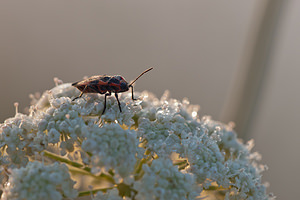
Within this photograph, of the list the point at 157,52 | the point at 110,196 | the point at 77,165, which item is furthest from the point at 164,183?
the point at 157,52

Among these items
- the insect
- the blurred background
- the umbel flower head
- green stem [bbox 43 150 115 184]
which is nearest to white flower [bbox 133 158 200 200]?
the umbel flower head

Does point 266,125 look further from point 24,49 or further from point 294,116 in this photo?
point 24,49

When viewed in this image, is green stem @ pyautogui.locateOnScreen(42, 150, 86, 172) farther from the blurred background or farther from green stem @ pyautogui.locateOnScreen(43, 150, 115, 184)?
the blurred background

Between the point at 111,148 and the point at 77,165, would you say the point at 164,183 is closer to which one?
the point at 111,148

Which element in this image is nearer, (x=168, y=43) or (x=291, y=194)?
(x=291, y=194)

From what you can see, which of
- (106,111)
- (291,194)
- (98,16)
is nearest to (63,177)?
(106,111)

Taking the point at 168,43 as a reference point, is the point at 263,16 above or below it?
above
